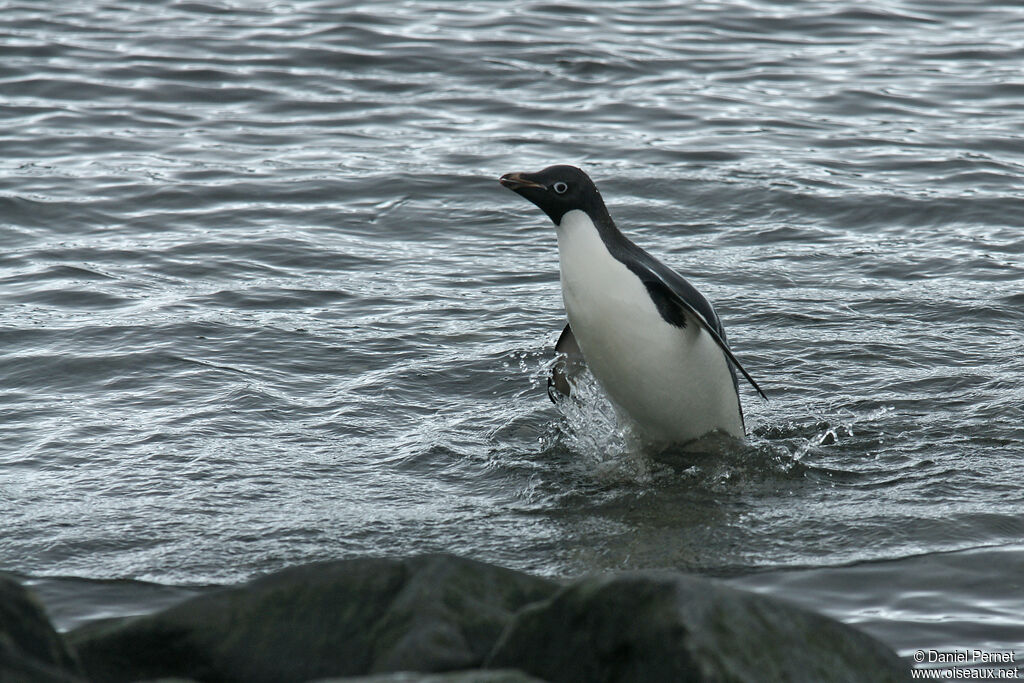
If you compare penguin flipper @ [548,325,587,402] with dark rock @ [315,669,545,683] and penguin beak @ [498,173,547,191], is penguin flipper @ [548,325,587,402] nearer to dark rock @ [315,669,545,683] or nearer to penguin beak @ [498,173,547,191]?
penguin beak @ [498,173,547,191]

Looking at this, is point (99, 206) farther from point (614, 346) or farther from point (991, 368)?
point (991, 368)

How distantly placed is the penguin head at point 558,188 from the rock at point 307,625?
7.50ft

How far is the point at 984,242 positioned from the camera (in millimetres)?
8508

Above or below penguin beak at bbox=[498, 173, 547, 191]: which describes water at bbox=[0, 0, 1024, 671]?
below

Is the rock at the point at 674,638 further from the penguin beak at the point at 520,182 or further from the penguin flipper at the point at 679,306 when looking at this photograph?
the penguin beak at the point at 520,182

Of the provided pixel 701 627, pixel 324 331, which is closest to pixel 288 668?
pixel 701 627

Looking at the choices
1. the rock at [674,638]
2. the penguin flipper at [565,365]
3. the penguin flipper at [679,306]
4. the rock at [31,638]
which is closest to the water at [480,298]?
the penguin flipper at [565,365]

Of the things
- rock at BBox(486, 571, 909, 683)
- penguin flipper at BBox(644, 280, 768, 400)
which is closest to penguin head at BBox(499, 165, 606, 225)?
penguin flipper at BBox(644, 280, 768, 400)

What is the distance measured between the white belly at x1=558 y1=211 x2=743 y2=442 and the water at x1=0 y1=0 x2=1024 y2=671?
0.18 metres

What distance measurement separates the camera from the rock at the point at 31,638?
2.78 m

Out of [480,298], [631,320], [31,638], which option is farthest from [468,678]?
[480,298]

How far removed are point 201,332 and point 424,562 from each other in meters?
3.87

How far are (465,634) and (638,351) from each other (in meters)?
2.42

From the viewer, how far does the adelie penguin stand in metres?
5.32
